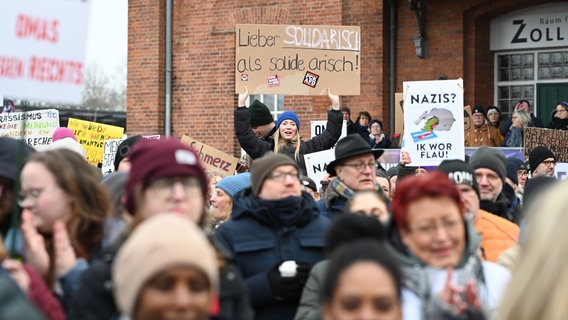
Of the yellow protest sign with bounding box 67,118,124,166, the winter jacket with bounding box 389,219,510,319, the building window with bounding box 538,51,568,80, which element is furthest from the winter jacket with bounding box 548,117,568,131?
the winter jacket with bounding box 389,219,510,319

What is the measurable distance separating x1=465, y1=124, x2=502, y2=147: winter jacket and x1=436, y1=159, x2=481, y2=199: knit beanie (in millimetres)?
9586

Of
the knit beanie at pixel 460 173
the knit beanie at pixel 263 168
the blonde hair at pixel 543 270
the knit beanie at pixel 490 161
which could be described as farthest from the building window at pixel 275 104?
the blonde hair at pixel 543 270

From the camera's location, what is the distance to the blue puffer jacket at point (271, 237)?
526cm

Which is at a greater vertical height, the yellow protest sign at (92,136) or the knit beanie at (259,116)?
the knit beanie at (259,116)

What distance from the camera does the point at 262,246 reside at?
208 inches

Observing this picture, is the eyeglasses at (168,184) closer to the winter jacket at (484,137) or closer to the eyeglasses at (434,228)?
the eyeglasses at (434,228)

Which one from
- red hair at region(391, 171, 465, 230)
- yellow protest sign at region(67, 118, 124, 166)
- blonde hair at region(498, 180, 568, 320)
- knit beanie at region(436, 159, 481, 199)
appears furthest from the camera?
yellow protest sign at region(67, 118, 124, 166)

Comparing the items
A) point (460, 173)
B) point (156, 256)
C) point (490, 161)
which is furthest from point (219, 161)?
point (156, 256)

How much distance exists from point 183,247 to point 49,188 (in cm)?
141

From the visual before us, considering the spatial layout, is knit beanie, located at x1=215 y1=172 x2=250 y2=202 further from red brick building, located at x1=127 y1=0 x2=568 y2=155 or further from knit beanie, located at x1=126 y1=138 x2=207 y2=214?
red brick building, located at x1=127 y1=0 x2=568 y2=155

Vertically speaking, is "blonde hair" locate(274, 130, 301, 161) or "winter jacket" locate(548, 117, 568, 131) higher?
"winter jacket" locate(548, 117, 568, 131)

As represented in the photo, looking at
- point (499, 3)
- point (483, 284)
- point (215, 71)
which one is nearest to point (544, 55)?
point (499, 3)

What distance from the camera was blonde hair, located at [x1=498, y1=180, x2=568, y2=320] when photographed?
2904mm

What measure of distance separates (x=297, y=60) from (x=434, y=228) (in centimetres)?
887
